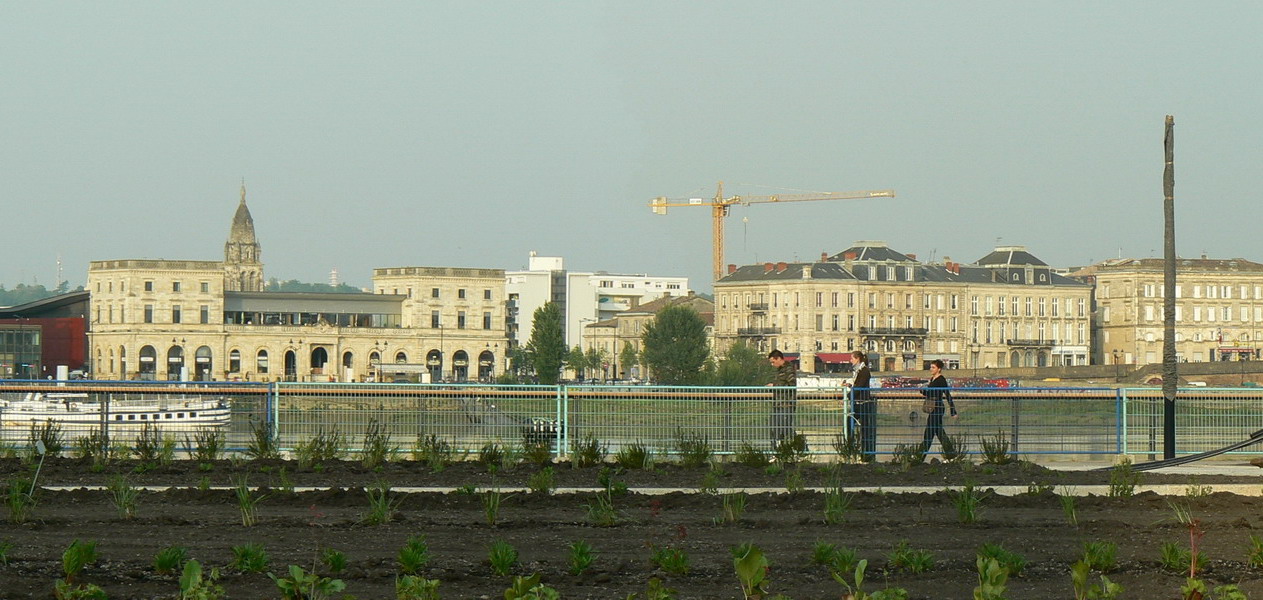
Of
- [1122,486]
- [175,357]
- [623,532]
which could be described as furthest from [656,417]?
[175,357]

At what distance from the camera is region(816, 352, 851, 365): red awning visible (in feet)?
451

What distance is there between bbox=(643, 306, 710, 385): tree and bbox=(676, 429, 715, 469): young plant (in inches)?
3753

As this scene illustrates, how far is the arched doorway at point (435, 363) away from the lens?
148 m

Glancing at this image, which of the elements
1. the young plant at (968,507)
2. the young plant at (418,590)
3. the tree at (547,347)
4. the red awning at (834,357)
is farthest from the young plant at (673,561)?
the red awning at (834,357)

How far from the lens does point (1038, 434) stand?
2388 centimetres

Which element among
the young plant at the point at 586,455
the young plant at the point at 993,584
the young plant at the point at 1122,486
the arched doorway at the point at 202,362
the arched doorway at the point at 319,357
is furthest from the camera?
the arched doorway at the point at 319,357

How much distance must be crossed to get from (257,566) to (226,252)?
187841 mm

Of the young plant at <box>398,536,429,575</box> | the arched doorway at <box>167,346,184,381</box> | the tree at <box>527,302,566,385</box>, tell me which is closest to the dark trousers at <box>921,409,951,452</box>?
the young plant at <box>398,536,429,575</box>

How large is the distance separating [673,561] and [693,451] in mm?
9967

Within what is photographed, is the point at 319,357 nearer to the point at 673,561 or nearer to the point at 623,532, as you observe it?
the point at 623,532

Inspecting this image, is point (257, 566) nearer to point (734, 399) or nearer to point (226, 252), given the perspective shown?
point (734, 399)

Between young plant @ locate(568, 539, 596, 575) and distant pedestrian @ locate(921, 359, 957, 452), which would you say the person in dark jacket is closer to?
distant pedestrian @ locate(921, 359, 957, 452)

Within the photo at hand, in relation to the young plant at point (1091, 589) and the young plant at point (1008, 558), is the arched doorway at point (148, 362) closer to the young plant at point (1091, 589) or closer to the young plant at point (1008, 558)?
the young plant at point (1008, 558)

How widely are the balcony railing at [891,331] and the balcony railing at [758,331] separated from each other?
7.11m
